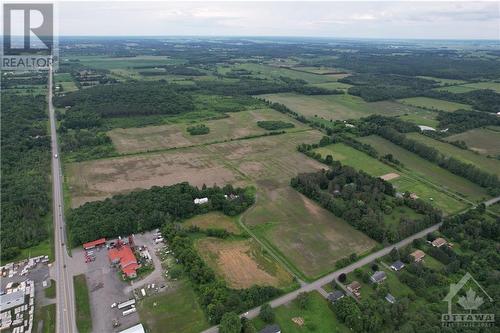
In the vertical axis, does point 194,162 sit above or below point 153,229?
above

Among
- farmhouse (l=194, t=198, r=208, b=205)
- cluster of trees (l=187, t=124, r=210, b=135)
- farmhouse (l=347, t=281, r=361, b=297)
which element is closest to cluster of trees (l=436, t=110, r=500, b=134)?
cluster of trees (l=187, t=124, r=210, b=135)

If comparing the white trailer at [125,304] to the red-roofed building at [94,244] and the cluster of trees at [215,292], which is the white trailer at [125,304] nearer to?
the cluster of trees at [215,292]

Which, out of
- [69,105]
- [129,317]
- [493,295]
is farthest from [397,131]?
[69,105]

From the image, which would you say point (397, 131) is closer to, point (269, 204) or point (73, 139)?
point (269, 204)

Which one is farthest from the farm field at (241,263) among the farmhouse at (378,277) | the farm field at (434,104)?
the farm field at (434,104)

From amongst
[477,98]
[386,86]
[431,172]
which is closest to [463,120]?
[477,98]

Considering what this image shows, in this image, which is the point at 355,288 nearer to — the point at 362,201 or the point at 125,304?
the point at 362,201
